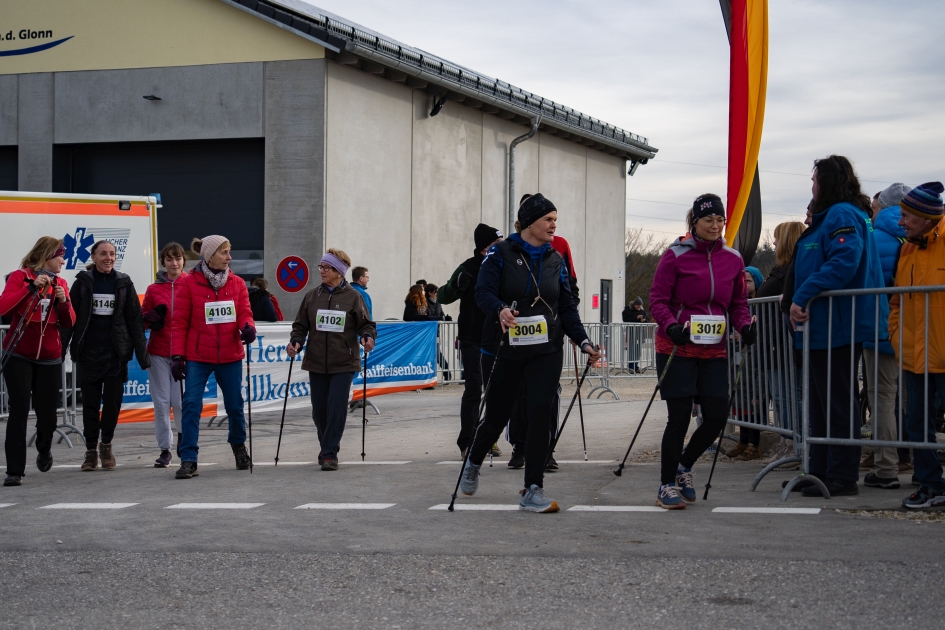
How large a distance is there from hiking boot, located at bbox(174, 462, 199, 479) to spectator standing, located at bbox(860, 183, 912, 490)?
498 centimetres

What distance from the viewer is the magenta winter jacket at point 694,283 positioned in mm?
6867

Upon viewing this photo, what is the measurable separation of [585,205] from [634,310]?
6464mm

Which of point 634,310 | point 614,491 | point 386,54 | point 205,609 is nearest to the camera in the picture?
point 205,609

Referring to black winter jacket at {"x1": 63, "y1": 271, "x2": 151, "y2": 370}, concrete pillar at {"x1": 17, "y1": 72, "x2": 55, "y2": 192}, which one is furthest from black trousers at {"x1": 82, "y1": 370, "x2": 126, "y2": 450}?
concrete pillar at {"x1": 17, "y1": 72, "x2": 55, "y2": 192}

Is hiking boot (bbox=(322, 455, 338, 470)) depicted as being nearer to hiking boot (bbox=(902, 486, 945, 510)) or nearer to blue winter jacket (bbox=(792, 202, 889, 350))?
blue winter jacket (bbox=(792, 202, 889, 350))

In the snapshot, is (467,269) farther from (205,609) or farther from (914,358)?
(205,609)

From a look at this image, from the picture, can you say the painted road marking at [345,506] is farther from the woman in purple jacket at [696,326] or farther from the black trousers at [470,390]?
the black trousers at [470,390]

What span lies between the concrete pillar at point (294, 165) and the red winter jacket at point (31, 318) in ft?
45.9

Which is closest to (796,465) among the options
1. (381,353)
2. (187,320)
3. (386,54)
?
(187,320)

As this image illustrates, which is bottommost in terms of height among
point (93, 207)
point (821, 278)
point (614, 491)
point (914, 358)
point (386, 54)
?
point (614, 491)

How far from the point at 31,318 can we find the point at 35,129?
18111 millimetres

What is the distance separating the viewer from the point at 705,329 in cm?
677

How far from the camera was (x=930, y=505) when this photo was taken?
6.43 meters

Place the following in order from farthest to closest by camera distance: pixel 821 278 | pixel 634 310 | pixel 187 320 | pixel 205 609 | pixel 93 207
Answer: pixel 634 310 → pixel 93 207 → pixel 187 320 → pixel 821 278 → pixel 205 609
